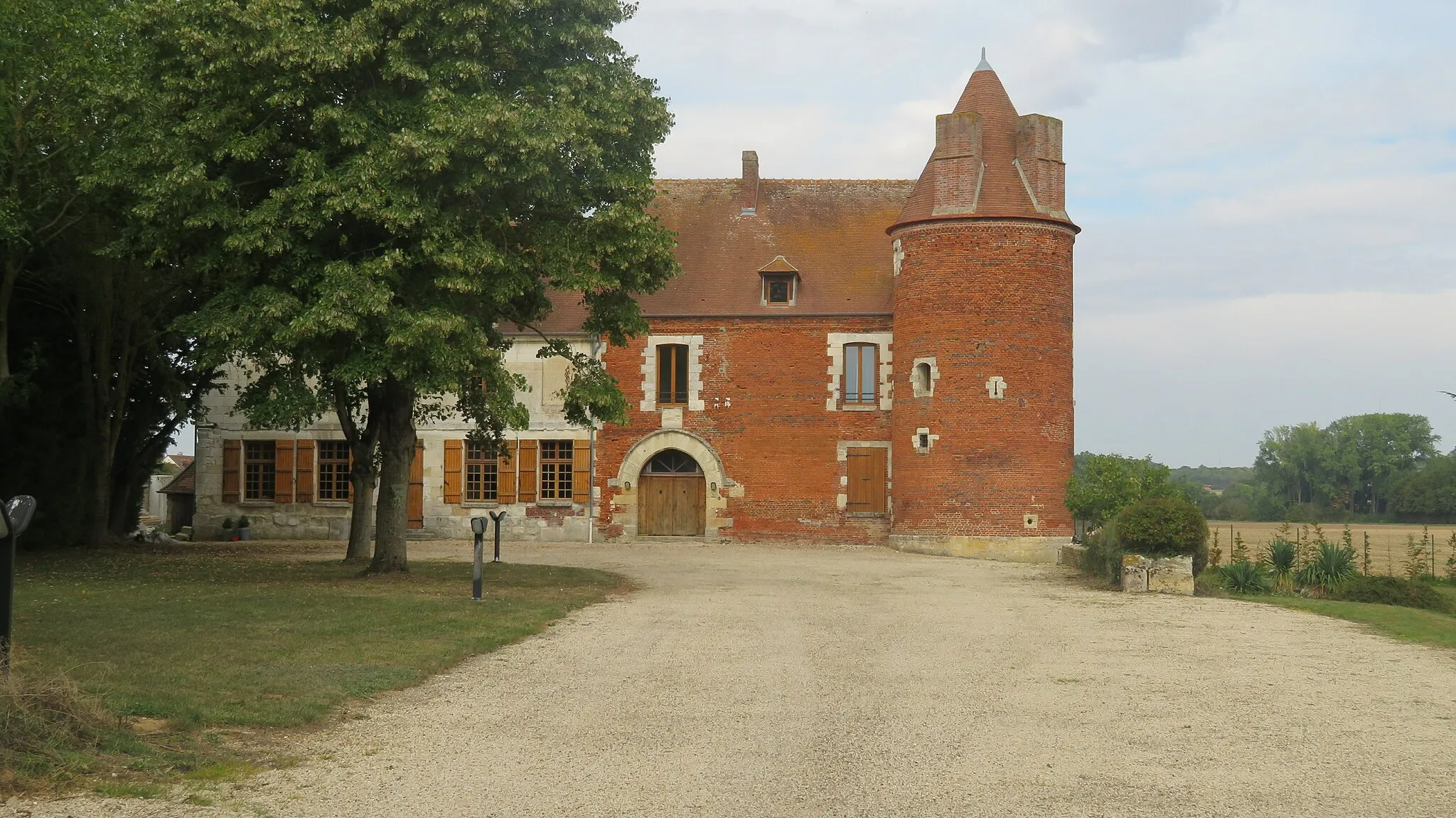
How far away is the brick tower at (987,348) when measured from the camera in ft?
87.2

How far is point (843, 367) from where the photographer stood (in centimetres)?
2944

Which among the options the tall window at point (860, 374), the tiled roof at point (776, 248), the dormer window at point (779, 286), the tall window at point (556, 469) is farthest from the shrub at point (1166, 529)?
the tall window at point (556, 469)

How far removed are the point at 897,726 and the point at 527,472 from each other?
74.9ft

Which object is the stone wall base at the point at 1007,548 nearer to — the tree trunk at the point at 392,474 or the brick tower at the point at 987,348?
the brick tower at the point at 987,348

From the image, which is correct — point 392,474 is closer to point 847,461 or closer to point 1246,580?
point 1246,580

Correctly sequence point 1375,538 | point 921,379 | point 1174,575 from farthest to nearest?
point 1375,538, point 921,379, point 1174,575

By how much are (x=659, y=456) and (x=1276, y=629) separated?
18144mm

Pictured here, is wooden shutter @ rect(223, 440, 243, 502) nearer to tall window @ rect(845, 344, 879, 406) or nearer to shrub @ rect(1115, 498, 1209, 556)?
tall window @ rect(845, 344, 879, 406)

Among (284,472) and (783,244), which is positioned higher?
(783,244)

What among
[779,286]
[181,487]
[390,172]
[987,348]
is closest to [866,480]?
[987,348]

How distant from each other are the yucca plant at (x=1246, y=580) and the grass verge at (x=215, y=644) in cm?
885

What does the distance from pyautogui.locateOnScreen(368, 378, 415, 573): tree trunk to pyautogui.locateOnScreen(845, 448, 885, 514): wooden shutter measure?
13.2 meters

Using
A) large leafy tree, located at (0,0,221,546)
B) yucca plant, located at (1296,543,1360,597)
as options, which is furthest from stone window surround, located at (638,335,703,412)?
yucca plant, located at (1296,543,1360,597)

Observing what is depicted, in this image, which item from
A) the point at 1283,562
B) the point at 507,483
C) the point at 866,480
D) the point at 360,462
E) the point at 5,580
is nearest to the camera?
the point at 5,580
